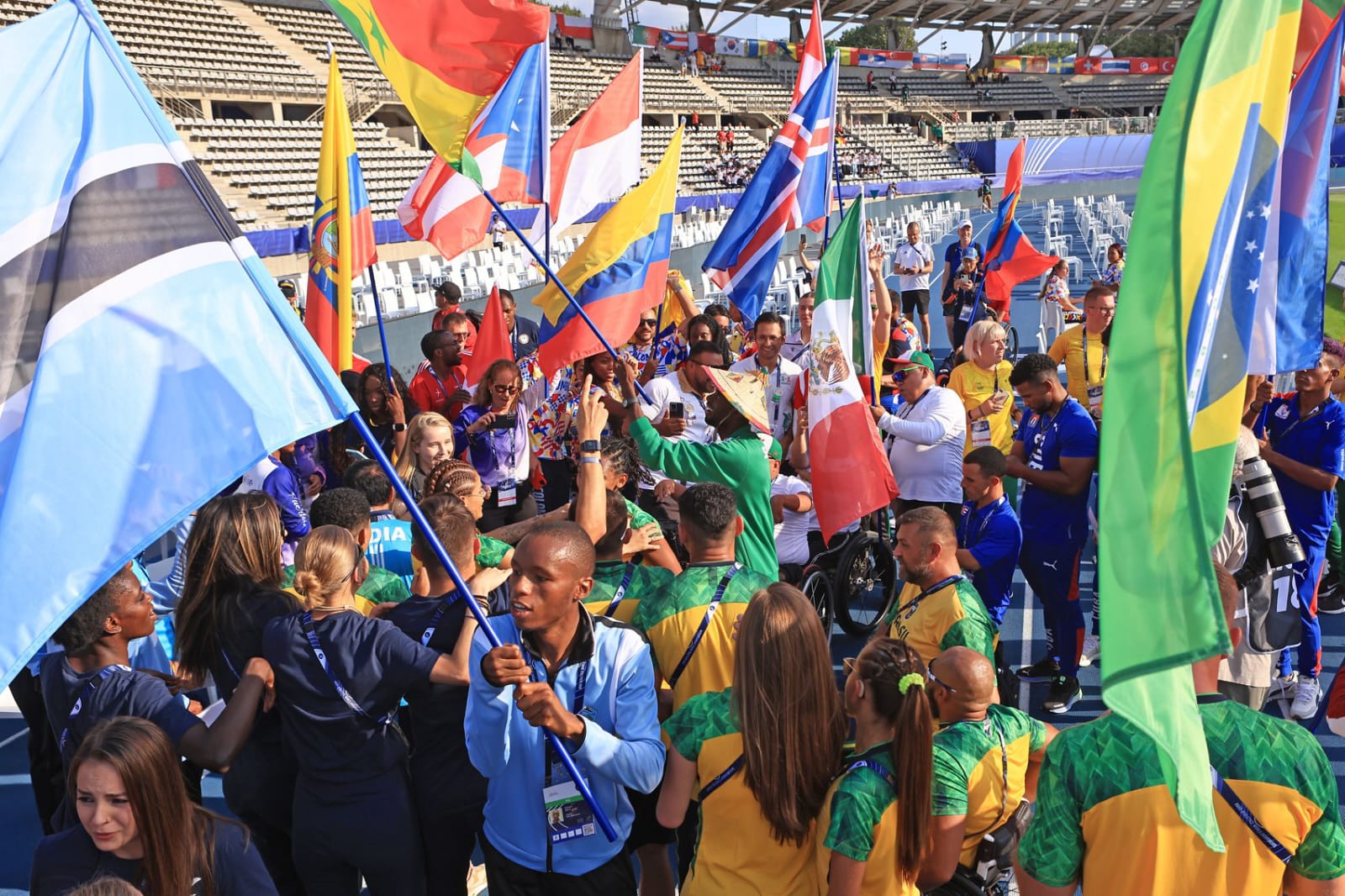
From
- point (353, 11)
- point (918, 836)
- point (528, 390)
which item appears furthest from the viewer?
point (528, 390)

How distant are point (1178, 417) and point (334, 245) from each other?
4872mm

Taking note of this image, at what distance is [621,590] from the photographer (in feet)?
13.3

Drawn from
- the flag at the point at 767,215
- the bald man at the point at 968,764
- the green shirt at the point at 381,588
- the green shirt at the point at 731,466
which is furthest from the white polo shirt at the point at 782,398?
the bald man at the point at 968,764

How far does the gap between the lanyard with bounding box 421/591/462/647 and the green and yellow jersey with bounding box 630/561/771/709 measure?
0.61 metres

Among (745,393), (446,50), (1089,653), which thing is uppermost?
(446,50)

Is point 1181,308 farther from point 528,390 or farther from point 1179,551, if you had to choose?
point 528,390

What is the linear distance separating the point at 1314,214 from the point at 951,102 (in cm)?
6520

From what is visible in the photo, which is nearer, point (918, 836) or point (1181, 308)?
point (1181, 308)

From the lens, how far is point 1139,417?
2.12m

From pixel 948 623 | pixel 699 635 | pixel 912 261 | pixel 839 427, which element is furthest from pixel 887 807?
pixel 912 261

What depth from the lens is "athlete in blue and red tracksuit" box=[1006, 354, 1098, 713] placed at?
5613 millimetres

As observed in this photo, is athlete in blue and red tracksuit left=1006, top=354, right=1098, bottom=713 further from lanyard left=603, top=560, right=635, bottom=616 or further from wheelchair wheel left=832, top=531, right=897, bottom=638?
lanyard left=603, top=560, right=635, bottom=616

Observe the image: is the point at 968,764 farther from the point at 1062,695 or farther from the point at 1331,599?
the point at 1331,599

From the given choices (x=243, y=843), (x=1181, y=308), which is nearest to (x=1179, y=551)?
(x=1181, y=308)
